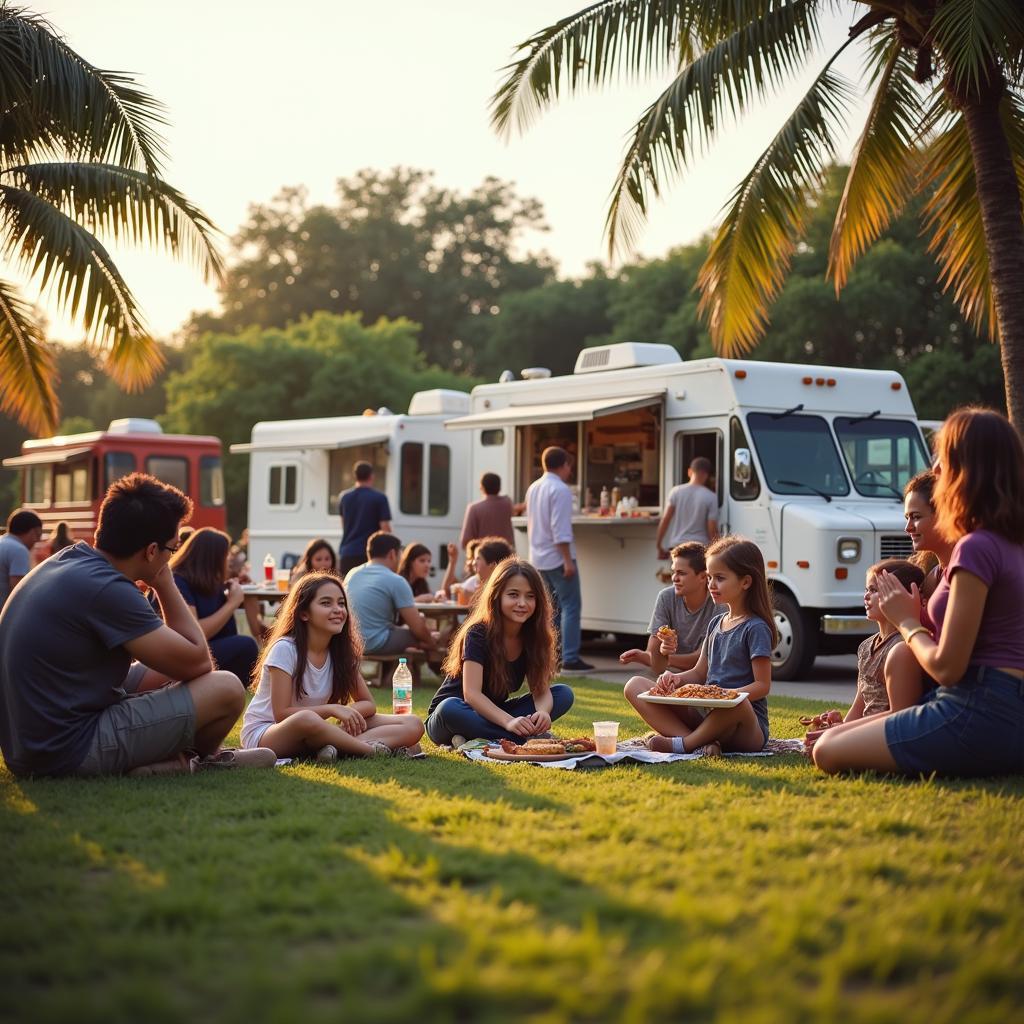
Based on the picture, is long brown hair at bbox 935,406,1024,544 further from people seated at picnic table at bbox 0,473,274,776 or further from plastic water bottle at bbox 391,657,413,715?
plastic water bottle at bbox 391,657,413,715

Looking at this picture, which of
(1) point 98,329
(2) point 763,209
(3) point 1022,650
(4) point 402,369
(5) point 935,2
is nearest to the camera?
(3) point 1022,650

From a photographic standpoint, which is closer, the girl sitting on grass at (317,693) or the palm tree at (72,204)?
the girl sitting on grass at (317,693)

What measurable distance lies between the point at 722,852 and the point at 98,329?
30.6 feet

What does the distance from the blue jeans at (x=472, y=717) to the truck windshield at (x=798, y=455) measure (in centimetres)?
580

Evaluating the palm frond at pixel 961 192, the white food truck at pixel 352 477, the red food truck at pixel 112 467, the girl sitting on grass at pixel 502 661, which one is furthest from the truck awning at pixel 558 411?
the red food truck at pixel 112 467

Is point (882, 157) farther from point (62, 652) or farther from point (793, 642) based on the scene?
point (62, 652)

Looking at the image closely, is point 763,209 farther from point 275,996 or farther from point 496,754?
point 275,996

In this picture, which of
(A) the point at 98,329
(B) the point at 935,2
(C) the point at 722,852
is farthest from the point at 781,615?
(C) the point at 722,852

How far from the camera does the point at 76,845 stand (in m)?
4.71

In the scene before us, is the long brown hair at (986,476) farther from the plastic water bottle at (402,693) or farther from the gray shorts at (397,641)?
the gray shorts at (397,641)

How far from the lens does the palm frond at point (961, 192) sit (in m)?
10.8

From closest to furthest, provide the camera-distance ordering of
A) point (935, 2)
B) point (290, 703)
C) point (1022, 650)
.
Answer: point (1022, 650), point (290, 703), point (935, 2)

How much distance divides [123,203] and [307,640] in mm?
6612

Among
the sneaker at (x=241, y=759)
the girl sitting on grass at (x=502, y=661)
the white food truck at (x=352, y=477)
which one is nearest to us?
the sneaker at (x=241, y=759)
